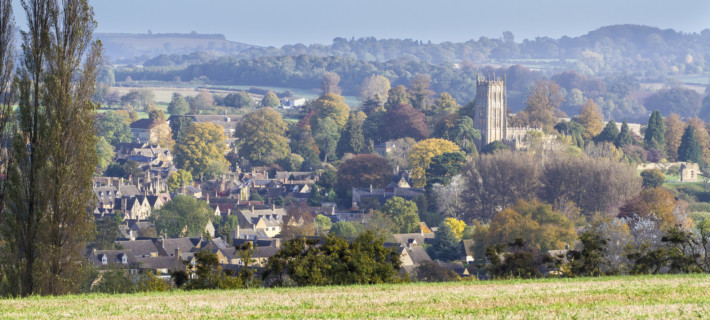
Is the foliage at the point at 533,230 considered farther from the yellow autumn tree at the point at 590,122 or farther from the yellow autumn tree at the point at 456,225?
the yellow autumn tree at the point at 590,122

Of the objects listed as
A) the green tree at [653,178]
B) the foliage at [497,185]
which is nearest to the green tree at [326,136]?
the green tree at [653,178]

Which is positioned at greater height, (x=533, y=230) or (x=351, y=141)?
(x=351, y=141)

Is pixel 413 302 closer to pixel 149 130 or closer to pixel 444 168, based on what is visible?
pixel 444 168

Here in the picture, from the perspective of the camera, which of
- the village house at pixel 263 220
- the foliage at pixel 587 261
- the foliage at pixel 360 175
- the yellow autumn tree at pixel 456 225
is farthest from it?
the foliage at pixel 360 175

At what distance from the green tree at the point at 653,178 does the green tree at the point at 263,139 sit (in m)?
36.3

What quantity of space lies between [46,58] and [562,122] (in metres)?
94.0

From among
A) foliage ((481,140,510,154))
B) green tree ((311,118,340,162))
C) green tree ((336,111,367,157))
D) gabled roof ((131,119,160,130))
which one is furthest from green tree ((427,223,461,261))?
gabled roof ((131,119,160,130))

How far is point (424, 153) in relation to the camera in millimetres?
101688

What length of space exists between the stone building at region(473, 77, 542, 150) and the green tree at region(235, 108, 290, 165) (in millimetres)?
17928

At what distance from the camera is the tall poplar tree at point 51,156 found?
1075 inches

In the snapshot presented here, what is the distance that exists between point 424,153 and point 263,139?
69.8 feet

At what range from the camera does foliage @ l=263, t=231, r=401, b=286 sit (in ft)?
92.9

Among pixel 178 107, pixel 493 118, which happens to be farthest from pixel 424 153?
pixel 178 107

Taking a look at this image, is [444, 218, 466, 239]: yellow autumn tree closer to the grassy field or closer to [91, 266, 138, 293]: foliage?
[91, 266, 138, 293]: foliage
